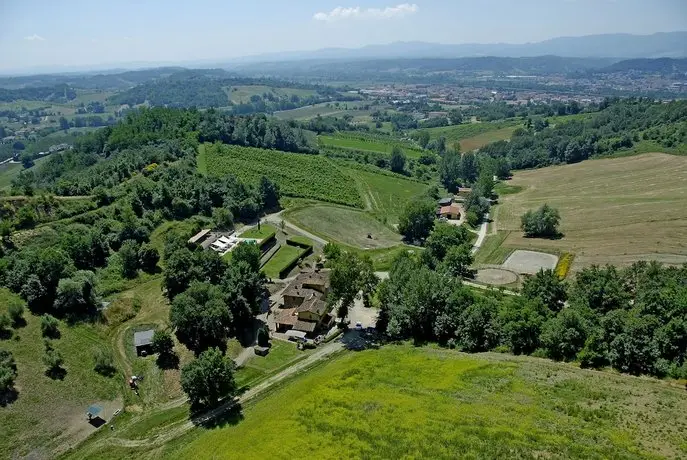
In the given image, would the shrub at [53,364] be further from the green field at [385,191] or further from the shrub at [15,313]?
the green field at [385,191]

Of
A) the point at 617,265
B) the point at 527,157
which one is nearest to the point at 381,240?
the point at 617,265

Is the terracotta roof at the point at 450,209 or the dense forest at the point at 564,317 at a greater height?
the dense forest at the point at 564,317

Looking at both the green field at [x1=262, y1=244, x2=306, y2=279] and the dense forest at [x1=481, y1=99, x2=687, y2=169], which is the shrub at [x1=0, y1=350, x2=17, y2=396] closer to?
the green field at [x1=262, y1=244, x2=306, y2=279]

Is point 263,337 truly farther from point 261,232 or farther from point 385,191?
point 385,191

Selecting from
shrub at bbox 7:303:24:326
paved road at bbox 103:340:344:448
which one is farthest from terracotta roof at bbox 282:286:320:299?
shrub at bbox 7:303:24:326

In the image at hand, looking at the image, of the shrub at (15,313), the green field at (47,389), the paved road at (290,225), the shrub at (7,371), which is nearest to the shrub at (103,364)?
the green field at (47,389)

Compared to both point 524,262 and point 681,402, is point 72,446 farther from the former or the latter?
point 524,262

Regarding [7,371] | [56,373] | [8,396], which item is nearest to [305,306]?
[56,373]
